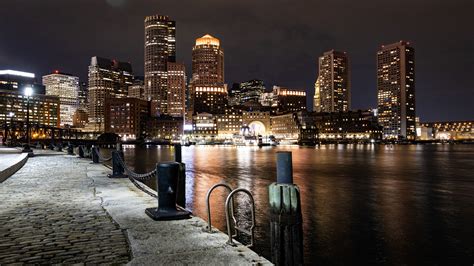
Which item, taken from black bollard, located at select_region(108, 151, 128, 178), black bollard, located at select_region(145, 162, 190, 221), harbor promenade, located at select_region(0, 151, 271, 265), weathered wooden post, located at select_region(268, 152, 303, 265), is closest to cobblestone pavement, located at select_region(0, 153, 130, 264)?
harbor promenade, located at select_region(0, 151, 271, 265)

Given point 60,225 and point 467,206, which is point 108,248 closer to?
point 60,225

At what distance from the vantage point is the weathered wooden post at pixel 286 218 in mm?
6609

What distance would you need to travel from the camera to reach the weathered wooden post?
21.7 ft

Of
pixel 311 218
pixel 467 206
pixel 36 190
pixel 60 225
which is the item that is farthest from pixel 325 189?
pixel 60 225

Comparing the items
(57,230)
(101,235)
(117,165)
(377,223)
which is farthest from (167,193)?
(117,165)

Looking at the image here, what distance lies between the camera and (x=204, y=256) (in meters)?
6.74

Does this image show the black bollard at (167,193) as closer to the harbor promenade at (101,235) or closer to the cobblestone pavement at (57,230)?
the harbor promenade at (101,235)

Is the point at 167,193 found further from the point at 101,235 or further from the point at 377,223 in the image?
the point at 377,223

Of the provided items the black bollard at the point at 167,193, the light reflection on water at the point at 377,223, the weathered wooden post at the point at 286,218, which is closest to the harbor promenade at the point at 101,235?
the black bollard at the point at 167,193

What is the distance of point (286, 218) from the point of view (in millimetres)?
6633

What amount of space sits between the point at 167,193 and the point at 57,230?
2.61 meters

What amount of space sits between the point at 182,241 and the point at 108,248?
4.60 ft

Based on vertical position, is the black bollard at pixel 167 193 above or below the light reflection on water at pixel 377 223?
above

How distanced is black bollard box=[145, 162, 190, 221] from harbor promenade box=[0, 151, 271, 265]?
0.32m
